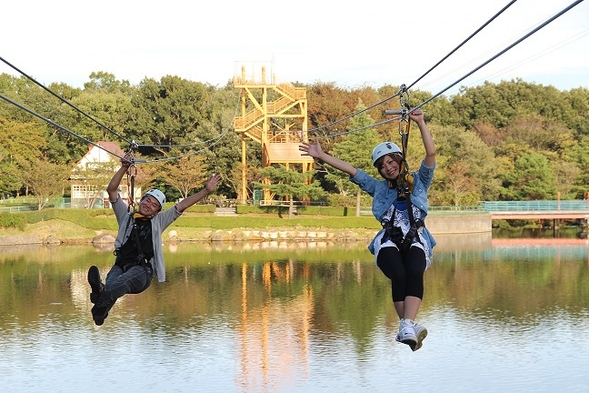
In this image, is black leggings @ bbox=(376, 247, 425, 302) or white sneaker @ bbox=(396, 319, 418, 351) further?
black leggings @ bbox=(376, 247, 425, 302)

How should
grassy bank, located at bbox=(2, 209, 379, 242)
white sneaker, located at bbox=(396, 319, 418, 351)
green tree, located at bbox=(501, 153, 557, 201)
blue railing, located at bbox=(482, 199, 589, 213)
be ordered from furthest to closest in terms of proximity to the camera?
green tree, located at bbox=(501, 153, 557, 201), blue railing, located at bbox=(482, 199, 589, 213), grassy bank, located at bbox=(2, 209, 379, 242), white sneaker, located at bbox=(396, 319, 418, 351)

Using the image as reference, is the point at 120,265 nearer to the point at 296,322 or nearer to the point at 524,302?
the point at 296,322

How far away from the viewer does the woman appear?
343 inches

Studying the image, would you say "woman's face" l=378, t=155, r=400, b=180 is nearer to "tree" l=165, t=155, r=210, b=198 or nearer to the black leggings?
the black leggings

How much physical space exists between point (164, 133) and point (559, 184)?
92.7 ft

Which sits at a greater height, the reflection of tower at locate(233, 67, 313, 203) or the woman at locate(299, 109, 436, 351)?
the reflection of tower at locate(233, 67, 313, 203)

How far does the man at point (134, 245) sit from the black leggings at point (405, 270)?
2887 millimetres

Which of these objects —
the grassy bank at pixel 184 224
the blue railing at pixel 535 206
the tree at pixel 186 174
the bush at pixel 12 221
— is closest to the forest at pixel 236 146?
the tree at pixel 186 174

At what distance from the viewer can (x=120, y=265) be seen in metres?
11.5

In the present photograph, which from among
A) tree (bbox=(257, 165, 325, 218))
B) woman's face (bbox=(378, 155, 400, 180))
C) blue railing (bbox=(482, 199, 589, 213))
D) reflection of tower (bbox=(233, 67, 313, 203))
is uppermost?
reflection of tower (bbox=(233, 67, 313, 203))

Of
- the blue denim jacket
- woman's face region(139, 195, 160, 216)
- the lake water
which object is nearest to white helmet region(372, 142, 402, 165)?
the blue denim jacket

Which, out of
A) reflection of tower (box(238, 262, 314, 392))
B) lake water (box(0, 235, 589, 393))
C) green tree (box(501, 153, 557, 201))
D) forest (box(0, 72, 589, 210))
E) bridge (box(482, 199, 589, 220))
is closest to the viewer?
lake water (box(0, 235, 589, 393))

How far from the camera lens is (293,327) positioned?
111 ft

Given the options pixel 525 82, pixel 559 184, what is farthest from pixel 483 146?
pixel 525 82
